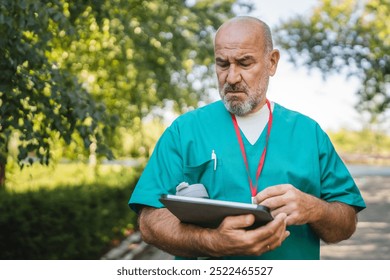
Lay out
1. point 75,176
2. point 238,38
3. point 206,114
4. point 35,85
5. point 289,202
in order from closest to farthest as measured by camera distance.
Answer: point 289,202, point 238,38, point 206,114, point 35,85, point 75,176

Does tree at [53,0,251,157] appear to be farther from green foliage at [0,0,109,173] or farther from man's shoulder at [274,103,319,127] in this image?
man's shoulder at [274,103,319,127]

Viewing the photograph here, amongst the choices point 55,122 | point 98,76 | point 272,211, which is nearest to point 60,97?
point 55,122

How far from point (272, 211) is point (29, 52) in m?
2.99

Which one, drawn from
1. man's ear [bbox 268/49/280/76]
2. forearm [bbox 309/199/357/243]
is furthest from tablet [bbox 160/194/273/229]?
man's ear [bbox 268/49/280/76]

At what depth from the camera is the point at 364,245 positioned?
10.6 meters

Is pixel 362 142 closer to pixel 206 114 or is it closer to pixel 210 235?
pixel 206 114

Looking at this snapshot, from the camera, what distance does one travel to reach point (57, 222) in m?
8.00

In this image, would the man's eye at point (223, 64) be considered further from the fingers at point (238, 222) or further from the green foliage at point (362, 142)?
the green foliage at point (362, 142)

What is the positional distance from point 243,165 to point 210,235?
0.31 metres

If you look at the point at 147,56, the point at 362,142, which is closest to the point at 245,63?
the point at 147,56

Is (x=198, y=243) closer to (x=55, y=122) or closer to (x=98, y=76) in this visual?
(x=55, y=122)
